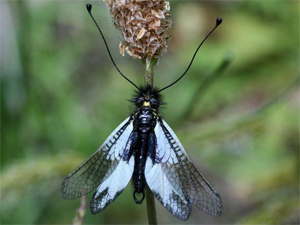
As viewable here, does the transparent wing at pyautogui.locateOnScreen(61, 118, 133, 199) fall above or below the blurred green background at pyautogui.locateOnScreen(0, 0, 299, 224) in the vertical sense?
below

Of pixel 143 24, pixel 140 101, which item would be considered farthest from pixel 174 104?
pixel 143 24

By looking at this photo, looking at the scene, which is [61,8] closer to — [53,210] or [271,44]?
[53,210]

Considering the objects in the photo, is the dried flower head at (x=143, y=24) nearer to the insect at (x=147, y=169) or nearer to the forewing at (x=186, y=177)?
the insect at (x=147, y=169)

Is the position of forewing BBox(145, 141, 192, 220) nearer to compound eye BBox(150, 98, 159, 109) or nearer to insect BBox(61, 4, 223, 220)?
insect BBox(61, 4, 223, 220)

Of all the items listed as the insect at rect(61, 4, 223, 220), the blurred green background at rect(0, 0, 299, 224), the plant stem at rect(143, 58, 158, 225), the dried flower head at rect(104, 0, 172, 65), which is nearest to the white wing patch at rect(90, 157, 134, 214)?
the insect at rect(61, 4, 223, 220)

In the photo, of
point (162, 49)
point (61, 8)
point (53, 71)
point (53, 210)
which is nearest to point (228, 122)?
point (162, 49)

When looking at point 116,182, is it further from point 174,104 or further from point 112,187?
point 174,104
